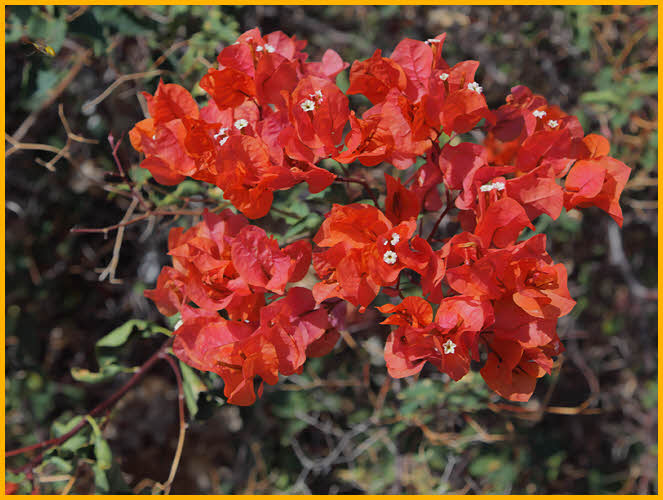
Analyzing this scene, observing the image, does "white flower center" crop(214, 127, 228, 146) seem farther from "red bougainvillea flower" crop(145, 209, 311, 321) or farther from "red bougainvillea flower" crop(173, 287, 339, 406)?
"red bougainvillea flower" crop(173, 287, 339, 406)

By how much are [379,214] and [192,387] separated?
48 cm

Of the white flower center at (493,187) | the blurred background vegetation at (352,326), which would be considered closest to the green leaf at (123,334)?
the blurred background vegetation at (352,326)

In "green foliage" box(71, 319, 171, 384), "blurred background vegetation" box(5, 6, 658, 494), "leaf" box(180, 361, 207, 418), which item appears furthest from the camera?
"blurred background vegetation" box(5, 6, 658, 494)

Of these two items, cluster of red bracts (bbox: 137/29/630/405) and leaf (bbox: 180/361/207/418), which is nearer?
cluster of red bracts (bbox: 137/29/630/405)

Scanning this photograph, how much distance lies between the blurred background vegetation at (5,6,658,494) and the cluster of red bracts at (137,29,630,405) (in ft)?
1.35

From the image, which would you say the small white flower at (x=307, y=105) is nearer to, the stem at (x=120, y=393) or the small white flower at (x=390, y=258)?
the small white flower at (x=390, y=258)

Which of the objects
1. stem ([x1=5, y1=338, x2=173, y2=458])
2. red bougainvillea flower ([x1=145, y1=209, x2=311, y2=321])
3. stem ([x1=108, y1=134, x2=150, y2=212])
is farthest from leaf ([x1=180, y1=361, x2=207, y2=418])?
stem ([x1=108, y1=134, x2=150, y2=212])

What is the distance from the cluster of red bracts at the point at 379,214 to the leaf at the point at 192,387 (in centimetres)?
13

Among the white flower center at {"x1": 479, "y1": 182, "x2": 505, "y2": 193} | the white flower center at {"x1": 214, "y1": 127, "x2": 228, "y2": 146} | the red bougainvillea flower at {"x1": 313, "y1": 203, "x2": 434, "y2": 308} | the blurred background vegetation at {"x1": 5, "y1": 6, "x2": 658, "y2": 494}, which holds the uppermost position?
the white flower center at {"x1": 214, "y1": 127, "x2": 228, "y2": 146}

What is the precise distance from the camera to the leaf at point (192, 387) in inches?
35.2

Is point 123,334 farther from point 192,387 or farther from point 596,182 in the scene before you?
point 596,182

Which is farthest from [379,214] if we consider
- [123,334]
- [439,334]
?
[123,334]

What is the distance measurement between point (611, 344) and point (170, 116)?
1723mm

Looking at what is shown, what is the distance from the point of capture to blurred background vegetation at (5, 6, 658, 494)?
1.26m
